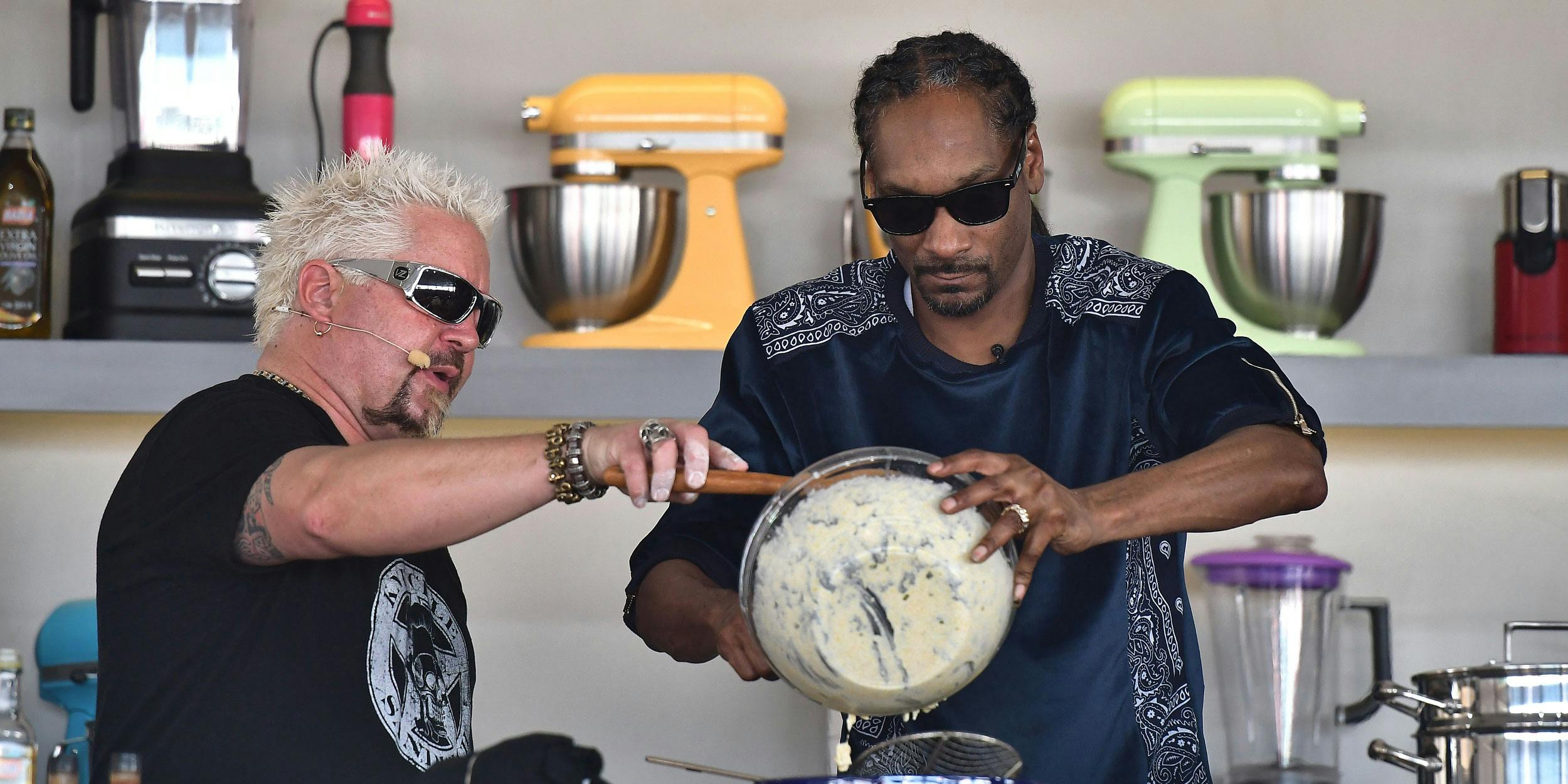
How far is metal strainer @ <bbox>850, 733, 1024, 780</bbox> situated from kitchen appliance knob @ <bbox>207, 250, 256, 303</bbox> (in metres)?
1.42

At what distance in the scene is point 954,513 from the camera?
125cm

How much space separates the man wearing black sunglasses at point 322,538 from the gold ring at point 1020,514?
219 mm

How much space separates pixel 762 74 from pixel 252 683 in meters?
1.65

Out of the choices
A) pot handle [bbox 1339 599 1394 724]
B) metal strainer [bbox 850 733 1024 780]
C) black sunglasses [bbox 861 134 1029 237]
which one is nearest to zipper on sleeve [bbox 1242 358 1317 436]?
black sunglasses [bbox 861 134 1029 237]

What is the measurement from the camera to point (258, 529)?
130cm

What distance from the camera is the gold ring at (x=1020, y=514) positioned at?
126cm

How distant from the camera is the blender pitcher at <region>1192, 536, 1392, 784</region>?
2521mm

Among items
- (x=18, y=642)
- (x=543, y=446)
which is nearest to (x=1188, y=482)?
(x=543, y=446)

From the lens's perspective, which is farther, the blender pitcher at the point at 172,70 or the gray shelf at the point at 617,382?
the blender pitcher at the point at 172,70

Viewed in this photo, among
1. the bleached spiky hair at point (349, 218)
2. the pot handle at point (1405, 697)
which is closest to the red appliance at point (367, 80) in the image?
the bleached spiky hair at point (349, 218)

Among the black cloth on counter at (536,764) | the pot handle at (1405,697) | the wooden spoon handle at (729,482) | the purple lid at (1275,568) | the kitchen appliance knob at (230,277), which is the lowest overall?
the pot handle at (1405,697)

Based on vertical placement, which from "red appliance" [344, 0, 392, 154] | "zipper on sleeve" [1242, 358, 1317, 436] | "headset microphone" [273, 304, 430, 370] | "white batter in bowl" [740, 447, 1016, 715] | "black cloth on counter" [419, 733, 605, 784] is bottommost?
"black cloth on counter" [419, 733, 605, 784]

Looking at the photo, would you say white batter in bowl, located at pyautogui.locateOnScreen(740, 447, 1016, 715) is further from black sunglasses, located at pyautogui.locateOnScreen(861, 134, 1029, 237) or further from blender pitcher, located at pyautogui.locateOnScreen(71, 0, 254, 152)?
blender pitcher, located at pyautogui.locateOnScreen(71, 0, 254, 152)

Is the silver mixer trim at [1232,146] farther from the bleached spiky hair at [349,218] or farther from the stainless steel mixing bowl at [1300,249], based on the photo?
the bleached spiky hair at [349,218]
